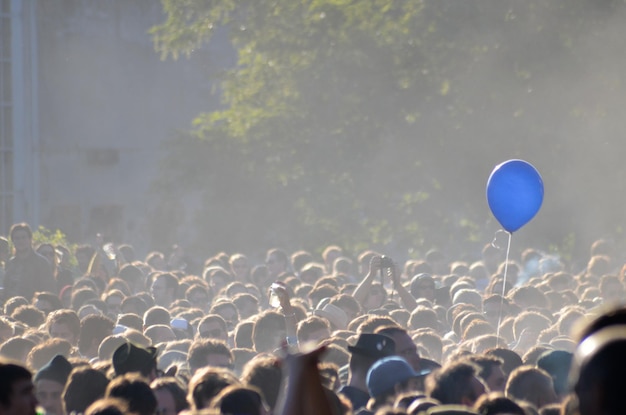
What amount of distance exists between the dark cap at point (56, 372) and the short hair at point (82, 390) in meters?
0.39

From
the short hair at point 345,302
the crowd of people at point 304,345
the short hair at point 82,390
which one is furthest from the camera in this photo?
the short hair at point 345,302

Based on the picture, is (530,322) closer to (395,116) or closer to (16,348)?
(16,348)

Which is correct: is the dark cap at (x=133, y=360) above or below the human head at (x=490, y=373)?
above

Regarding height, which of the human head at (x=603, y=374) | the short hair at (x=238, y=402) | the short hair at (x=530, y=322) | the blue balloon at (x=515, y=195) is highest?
the blue balloon at (x=515, y=195)

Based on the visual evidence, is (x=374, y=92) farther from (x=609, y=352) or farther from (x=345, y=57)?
(x=609, y=352)

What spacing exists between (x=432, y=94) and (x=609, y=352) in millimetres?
19383

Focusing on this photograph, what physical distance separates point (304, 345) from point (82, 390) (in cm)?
234

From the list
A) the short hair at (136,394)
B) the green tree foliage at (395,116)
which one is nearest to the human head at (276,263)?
the green tree foliage at (395,116)

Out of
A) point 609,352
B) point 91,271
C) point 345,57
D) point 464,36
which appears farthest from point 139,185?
point 609,352

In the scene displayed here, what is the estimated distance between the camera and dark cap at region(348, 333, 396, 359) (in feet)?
21.5

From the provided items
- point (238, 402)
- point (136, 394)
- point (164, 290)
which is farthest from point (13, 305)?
point (238, 402)

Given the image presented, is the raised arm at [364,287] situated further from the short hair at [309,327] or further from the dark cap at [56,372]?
the dark cap at [56,372]

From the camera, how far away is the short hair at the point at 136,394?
518cm

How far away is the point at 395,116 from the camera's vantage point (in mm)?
22031
